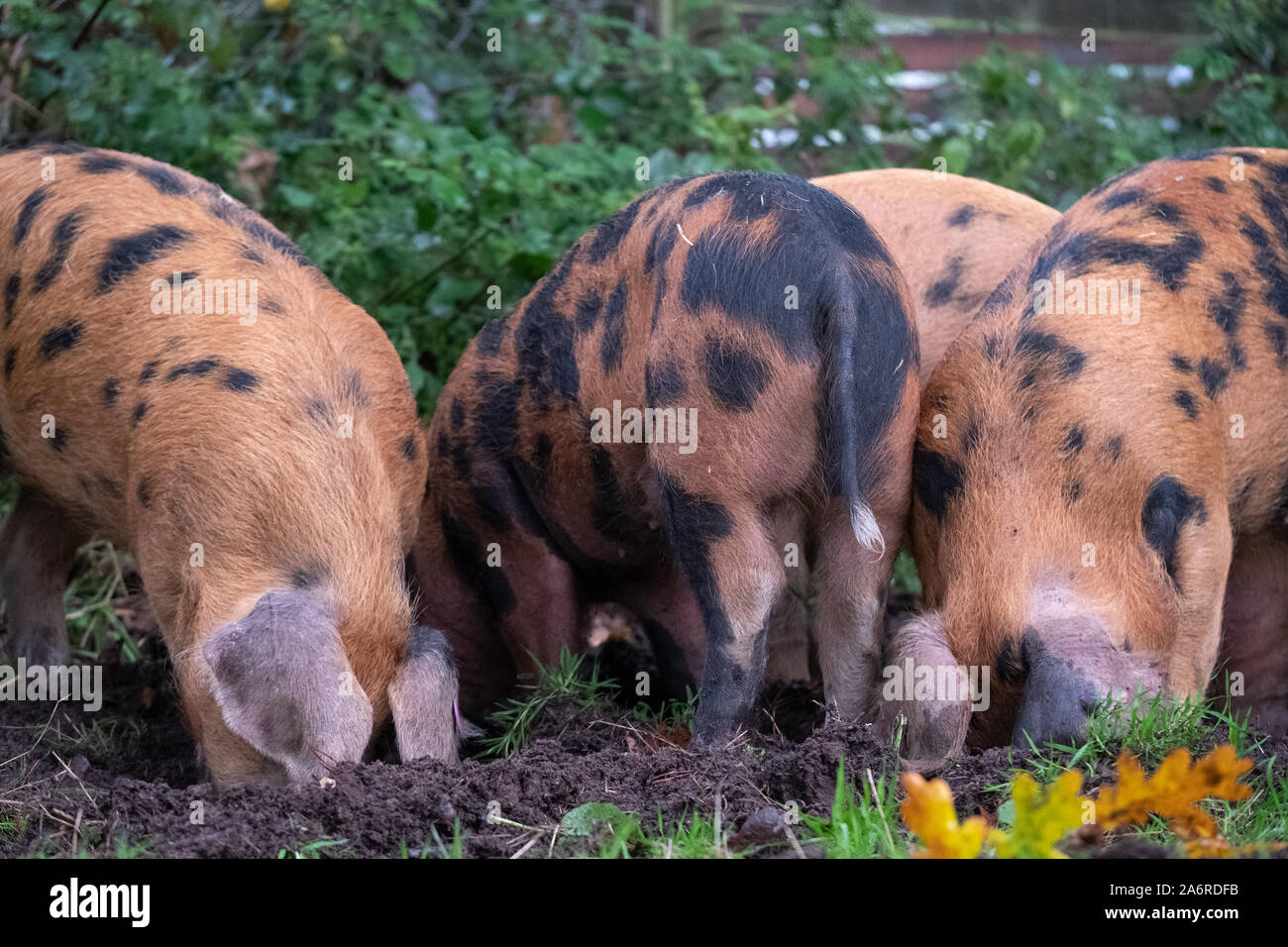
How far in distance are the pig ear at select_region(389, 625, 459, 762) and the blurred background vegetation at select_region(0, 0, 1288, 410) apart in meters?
2.33

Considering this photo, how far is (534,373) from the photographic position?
5184 mm

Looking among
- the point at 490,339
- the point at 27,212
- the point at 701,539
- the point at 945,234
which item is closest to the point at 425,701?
the point at 701,539

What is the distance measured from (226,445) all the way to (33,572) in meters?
1.75

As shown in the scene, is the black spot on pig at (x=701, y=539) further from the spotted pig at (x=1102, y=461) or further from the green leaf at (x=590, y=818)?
the green leaf at (x=590, y=818)

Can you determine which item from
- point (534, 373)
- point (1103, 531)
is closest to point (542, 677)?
point (534, 373)

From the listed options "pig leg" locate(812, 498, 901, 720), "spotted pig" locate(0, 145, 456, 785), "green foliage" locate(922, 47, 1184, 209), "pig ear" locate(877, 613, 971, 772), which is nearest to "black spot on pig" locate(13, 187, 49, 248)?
"spotted pig" locate(0, 145, 456, 785)

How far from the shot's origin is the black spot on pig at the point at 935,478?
437cm

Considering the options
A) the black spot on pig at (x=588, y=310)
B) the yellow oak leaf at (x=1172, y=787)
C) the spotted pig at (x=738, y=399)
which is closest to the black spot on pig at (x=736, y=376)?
the spotted pig at (x=738, y=399)

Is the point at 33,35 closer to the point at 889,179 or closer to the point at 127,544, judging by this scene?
the point at 127,544

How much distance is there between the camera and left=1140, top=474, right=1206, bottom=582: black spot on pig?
4180 mm

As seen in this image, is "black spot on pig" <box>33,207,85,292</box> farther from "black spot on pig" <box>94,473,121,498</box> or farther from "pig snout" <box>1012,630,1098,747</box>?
"pig snout" <box>1012,630,1098,747</box>

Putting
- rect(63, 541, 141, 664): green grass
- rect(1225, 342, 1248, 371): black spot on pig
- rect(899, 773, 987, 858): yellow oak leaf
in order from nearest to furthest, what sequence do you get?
rect(899, 773, 987, 858): yellow oak leaf < rect(1225, 342, 1248, 371): black spot on pig < rect(63, 541, 141, 664): green grass

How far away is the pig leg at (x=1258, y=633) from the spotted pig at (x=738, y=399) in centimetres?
142
